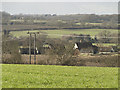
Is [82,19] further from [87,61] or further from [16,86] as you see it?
[16,86]

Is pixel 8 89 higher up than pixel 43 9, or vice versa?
pixel 43 9

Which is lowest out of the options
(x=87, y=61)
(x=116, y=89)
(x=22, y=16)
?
(x=87, y=61)

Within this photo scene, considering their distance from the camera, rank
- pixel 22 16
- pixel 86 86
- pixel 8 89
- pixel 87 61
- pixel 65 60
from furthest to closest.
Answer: pixel 22 16, pixel 87 61, pixel 65 60, pixel 86 86, pixel 8 89

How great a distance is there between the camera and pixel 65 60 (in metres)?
23.5

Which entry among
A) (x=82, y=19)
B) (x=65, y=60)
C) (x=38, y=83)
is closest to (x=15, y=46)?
(x=65, y=60)

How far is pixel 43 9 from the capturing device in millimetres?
46281

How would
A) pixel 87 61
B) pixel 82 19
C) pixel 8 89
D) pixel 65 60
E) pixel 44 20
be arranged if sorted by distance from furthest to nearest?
pixel 82 19, pixel 44 20, pixel 87 61, pixel 65 60, pixel 8 89

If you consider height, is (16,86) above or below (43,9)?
below

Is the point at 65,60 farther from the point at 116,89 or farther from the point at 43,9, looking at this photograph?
the point at 43,9

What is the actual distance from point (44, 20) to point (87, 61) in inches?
1099

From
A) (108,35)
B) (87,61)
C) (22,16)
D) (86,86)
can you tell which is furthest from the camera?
(22,16)

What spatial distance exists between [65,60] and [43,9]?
24049 mm

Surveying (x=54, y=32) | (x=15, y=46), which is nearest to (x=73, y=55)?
(x=15, y=46)

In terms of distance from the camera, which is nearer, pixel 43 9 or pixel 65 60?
pixel 65 60
